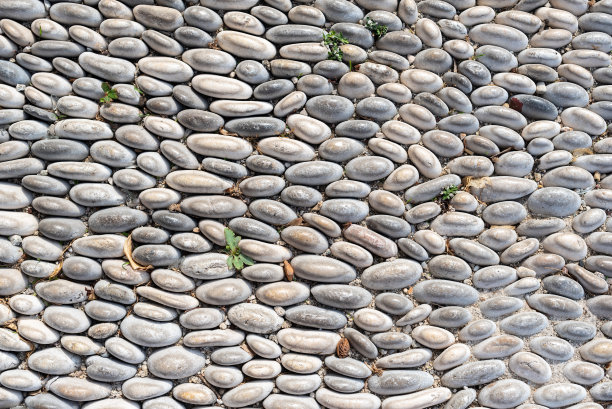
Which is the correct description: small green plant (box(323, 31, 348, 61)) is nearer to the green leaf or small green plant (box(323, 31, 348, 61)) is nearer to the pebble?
the green leaf

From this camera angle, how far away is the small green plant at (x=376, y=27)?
1991mm

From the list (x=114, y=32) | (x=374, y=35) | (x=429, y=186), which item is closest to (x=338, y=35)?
(x=374, y=35)

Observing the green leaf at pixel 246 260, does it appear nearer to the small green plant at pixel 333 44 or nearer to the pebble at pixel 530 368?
the small green plant at pixel 333 44

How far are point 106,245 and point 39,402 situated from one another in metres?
0.56

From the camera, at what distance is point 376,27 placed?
6.56ft

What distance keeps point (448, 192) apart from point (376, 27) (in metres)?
0.70

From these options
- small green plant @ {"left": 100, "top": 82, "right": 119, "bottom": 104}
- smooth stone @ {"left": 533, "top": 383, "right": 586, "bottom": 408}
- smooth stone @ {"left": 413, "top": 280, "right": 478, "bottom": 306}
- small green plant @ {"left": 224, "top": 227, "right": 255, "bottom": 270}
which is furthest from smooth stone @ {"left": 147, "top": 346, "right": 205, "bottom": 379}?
smooth stone @ {"left": 533, "top": 383, "right": 586, "bottom": 408}

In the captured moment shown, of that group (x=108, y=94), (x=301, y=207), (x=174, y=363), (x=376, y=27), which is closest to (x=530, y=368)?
(x=301, y=207)

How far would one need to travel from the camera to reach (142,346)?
178 cm

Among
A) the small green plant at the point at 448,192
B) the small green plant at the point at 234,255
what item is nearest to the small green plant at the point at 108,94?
the small green plant at the point at 234,255

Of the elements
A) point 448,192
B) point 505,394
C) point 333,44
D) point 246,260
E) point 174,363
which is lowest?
point 174,363

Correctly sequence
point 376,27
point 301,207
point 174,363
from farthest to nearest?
point 376,27
point 301,207
point 174,363

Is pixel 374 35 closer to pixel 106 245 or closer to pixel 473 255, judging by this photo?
pixel 473 255

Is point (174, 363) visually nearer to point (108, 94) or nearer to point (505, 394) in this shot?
point (108, 94)
